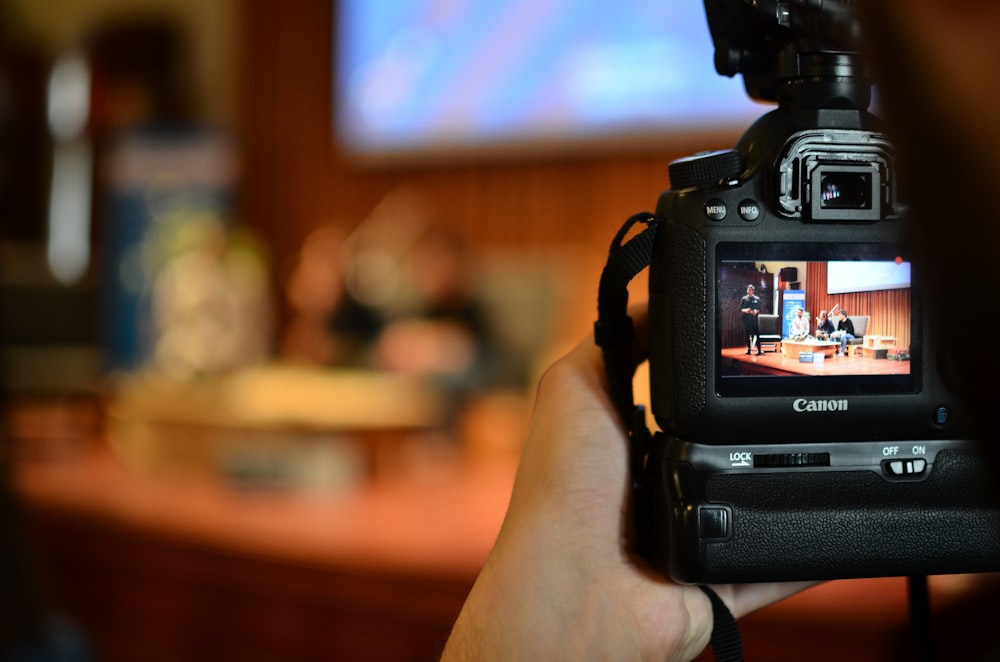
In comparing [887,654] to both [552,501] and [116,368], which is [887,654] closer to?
[552,501]

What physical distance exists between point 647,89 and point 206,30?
2528mm

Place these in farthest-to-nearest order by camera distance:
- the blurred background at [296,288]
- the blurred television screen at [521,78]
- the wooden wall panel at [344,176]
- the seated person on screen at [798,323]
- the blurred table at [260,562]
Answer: the wooden wall panel at [344,176] < the blurred television screen at [521,78] < the blurred background at [296,288] < the blurred table at [260,562] < the seated person on screen at [798,323]

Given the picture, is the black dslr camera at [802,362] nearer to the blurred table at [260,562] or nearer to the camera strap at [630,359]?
the camera strap at [630,359]

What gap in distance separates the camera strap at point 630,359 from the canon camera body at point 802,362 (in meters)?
0.02

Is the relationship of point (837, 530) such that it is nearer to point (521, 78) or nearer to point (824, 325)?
point (824, 325)

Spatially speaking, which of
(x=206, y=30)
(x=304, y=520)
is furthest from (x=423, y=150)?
(x=304, y=520)

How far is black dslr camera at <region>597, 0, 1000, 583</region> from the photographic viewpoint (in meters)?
0.51

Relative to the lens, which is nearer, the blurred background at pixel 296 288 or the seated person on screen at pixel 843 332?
the seated person on screen at pixel 843 332

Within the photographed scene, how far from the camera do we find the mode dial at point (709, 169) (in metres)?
0.53

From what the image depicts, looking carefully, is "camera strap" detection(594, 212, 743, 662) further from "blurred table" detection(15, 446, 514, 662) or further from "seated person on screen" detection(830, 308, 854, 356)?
"blurred table" detection(15, 446, 514, 662)

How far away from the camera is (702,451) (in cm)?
53

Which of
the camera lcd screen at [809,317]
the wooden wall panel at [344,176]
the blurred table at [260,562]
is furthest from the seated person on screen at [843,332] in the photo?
the wooden wall panel at [344,176]

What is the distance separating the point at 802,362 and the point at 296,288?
12.9 feet

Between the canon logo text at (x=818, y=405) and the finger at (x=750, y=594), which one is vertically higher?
the canon logo text at (x=818, y=405)
